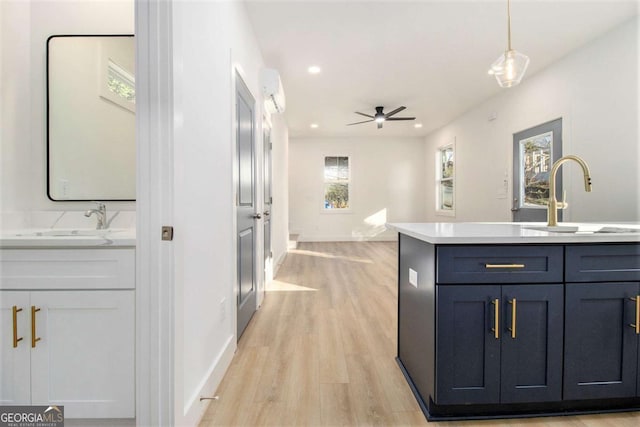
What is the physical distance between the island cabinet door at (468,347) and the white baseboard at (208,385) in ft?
3.77

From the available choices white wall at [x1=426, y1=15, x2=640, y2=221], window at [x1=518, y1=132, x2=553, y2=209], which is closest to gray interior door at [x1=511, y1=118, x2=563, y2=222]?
window at [x1=518, y1=132, x2=553, y2=209]

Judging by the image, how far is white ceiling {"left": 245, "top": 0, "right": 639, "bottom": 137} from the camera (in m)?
2.63

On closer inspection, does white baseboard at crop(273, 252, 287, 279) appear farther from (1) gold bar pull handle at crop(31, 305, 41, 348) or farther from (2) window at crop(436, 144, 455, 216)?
(2) window at crop(436, 144, 455, 216)

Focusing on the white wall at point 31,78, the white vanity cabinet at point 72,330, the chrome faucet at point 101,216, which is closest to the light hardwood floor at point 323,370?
the white vanity cabinet at point 72,330

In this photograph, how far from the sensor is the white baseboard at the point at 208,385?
1.39m

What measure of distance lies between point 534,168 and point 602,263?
10.1 feet

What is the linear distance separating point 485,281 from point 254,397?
1.35 meters

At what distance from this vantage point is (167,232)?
47.9 inches

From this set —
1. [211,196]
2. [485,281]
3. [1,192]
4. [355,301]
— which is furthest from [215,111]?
[355,301]

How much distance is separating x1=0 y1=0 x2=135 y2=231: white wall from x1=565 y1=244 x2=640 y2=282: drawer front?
2341 mm

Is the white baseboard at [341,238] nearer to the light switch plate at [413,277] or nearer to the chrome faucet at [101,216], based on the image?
the light switch plate at [413,277]

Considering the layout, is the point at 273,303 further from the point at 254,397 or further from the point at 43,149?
the point at 43,149

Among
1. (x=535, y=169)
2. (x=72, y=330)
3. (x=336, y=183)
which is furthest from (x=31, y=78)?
(x=336, y=183)

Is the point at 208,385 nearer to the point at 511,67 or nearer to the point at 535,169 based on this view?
the point at 511,67
